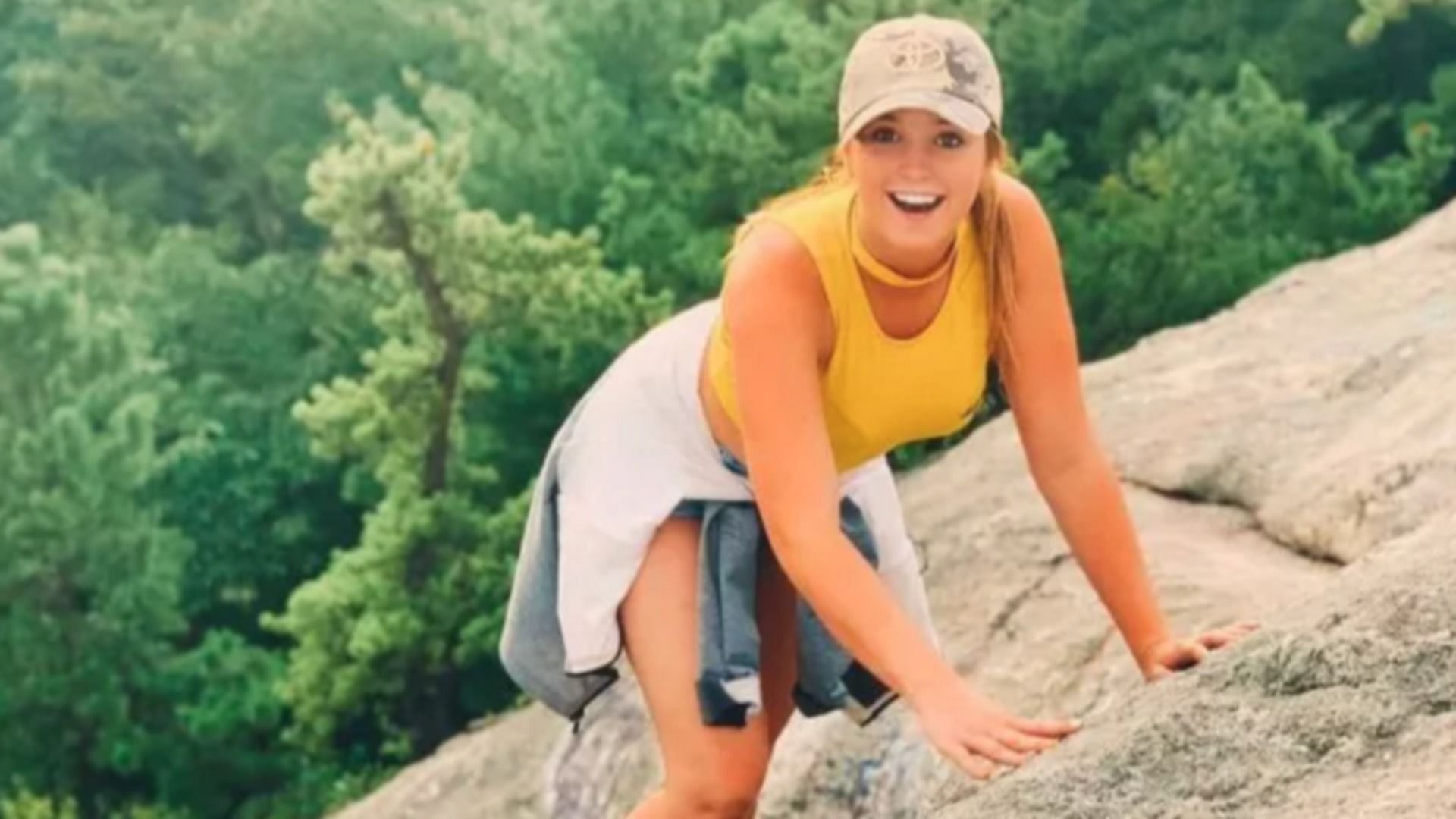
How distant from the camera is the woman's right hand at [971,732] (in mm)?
2102

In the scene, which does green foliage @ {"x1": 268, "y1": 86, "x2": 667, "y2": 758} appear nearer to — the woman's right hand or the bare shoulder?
the bare shoulder

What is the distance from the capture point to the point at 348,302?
682 inches

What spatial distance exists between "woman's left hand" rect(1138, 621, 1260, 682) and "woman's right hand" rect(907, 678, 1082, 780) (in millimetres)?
237

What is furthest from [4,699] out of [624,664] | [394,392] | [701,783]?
[701,783]

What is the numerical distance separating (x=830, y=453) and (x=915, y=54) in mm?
411

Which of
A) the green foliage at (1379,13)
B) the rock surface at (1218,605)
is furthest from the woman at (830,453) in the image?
the green foliage at (1379,13)

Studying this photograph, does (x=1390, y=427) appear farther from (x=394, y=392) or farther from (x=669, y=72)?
(x=669, y=72)

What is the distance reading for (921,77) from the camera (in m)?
2.18

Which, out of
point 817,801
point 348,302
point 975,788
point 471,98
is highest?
point 471,98

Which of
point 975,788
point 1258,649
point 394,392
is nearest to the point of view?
point 1258,649

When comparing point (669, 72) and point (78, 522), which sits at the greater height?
point (669, 72)

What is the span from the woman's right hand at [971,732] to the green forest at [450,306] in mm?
8910

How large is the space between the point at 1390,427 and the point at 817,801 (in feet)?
5.35

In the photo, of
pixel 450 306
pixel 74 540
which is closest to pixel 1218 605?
pixel 450 306
